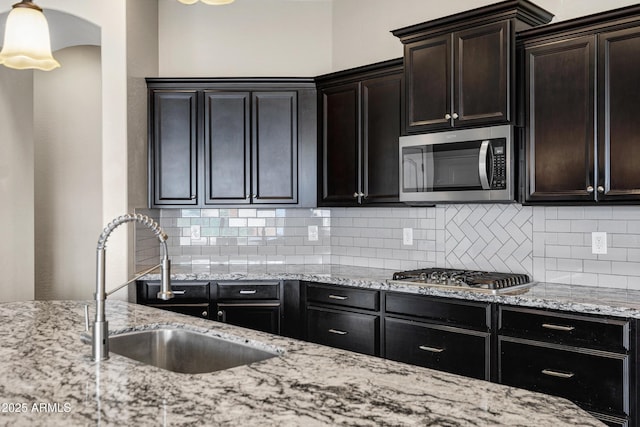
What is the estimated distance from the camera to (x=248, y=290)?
13.5 feet

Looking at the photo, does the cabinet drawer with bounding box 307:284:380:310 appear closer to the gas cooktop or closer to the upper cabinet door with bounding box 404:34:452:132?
the gas cooktop

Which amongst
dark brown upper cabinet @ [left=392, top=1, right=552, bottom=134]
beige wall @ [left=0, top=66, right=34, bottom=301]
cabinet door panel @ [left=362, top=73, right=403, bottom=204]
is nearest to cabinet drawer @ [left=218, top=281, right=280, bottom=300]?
cabinet door panel @ [left=362, top=73, right=403, bottom=204]

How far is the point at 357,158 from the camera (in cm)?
420

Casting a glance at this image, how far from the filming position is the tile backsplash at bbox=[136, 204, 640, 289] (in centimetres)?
329

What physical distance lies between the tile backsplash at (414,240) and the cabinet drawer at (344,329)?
0.64 m

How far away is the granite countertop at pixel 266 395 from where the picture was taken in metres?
1.27

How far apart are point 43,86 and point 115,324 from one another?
413 centimetres

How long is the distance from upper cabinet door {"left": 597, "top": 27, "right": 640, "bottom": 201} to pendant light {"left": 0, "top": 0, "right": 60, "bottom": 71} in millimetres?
2617

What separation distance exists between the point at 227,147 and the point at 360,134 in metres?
1.07

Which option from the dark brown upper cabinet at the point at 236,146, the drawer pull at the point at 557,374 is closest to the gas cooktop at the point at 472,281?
the drawer pull at the point at 557,374

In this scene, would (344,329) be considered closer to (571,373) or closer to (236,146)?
(571,373)

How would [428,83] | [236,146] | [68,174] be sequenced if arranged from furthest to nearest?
[68,174], [236,146], [428,83]

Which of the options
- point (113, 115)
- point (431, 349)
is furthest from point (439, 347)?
point (113, 115)

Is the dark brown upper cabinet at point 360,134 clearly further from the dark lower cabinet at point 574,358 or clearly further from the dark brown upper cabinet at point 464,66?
the dark lower cabinet at point 574,358
